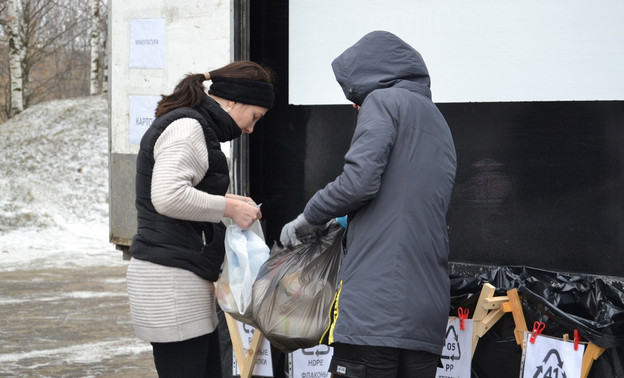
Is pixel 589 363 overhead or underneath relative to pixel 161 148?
underneath

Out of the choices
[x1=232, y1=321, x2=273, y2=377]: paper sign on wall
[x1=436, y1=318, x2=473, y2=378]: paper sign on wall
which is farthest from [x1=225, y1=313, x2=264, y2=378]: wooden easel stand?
[x1=436, y1=318, x2=473, y2=378]: paper sign on wall

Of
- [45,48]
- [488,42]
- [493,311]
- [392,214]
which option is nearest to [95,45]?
[45,48]

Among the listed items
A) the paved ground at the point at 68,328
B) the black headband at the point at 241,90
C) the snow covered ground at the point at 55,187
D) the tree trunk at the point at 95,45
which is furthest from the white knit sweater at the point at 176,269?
the tree trunk at the point at 95,45

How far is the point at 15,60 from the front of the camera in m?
18.6

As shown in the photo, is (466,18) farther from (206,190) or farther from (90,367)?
(90,367)

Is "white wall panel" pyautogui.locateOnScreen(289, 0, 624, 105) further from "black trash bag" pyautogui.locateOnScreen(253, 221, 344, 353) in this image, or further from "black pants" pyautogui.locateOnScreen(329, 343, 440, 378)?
"black pants" pyautogui.locateOnScreen(329, 343, 440, 378)

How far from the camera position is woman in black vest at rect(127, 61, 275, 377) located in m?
2.65

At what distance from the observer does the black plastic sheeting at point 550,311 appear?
11.3 feet

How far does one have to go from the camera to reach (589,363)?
3498 millimetres

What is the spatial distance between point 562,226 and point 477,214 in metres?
0.47

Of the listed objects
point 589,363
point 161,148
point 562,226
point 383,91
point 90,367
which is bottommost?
point 90,367

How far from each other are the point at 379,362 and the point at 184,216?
2.52ft

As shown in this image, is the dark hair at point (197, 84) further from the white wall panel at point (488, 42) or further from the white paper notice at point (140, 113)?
the white paper notice at point (140, 113)

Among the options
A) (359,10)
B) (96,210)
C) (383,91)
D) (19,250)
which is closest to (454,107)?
(359,10)
